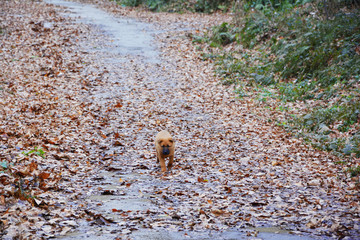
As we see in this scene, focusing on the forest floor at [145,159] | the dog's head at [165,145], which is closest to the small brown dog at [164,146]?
the dog's head at [165,145]

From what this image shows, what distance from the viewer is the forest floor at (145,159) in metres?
4.84

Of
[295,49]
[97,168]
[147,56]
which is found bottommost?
[97,168]

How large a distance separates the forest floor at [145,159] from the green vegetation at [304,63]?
2.42ft

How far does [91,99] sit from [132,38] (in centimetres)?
943

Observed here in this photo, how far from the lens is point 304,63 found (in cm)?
1280

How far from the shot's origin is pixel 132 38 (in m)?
20.8

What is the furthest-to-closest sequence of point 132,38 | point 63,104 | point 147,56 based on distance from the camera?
point 132,38, point 147,56, point 63,104

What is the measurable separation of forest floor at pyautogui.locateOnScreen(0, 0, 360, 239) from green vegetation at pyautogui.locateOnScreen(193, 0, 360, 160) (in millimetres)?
737

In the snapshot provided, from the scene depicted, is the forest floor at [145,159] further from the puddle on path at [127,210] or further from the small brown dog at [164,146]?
the small brown dog at [164,146]

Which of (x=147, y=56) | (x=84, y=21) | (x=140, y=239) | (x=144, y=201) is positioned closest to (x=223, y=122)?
(x=144, y=201)

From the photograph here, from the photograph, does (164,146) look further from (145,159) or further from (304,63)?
(304,63)

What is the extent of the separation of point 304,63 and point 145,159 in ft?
25.9

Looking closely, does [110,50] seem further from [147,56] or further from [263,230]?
[263,230]

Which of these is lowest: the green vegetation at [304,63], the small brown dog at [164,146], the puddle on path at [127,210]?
the puddle on path at [127,210]
